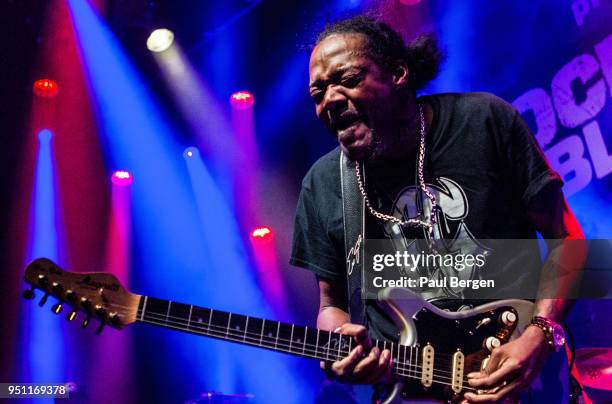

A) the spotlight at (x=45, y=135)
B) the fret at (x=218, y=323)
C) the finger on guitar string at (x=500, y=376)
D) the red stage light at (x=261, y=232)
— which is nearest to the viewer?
the finger on guitar string at (x=500, y=376)

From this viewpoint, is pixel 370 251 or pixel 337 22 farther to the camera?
pixel 337 22

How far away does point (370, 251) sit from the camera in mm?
2842

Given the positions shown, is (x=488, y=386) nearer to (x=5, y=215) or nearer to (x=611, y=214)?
(x=611, y=214)

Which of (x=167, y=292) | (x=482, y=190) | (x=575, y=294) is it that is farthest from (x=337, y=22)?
(x=167, y=292)

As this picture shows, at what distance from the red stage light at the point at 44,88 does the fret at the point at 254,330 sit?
15.9 feet

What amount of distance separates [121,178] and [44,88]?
1166 millimetres

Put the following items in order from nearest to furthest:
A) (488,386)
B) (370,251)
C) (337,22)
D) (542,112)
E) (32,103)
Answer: (488,386) → (370,251) → (337,22) → (542,112) → (32,103)

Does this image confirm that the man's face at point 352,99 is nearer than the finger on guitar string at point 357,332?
No

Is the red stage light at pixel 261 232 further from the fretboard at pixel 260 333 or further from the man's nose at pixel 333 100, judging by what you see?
the fretboard at pixel 260 333

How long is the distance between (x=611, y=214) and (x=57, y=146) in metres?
5.26

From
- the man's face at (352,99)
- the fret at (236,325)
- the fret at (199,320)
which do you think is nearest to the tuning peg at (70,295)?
the fret at (199,320)

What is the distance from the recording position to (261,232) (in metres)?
6.64

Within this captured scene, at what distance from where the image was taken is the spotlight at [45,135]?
6.41 meters

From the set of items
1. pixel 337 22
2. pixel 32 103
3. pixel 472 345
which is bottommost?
pixel 472 345
